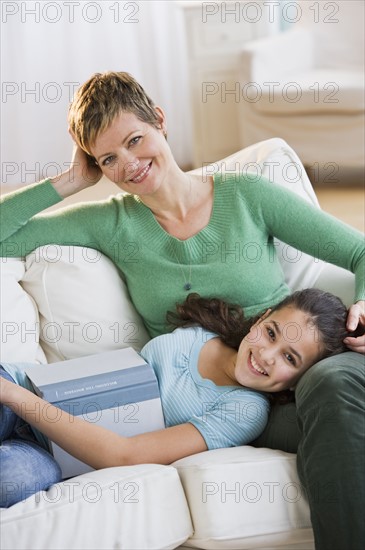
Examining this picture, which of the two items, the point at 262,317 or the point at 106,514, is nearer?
the point at 106,514

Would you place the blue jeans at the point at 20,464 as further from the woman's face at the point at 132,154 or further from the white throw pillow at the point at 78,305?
the woman's face at the point at 132,154

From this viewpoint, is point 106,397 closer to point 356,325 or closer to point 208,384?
point 208,384

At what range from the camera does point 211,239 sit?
2.00 m

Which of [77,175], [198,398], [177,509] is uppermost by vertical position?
[77,175]

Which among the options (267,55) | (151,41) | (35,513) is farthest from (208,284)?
(151,41)

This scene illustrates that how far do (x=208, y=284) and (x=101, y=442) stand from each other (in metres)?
0.49

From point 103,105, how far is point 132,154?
0.12 meters

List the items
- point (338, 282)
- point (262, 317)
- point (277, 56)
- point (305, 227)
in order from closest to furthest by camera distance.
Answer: point (262, 317), point (305, 227), point (338, 282), point (277, 56)

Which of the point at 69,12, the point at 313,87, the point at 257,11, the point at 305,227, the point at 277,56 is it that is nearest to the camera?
the point at 305,227

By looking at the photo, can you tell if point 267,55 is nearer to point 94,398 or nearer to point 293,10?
point 293,10

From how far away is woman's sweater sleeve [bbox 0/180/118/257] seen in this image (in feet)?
6.64

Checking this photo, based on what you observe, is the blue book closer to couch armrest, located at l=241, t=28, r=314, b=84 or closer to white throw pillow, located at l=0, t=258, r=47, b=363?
white throw pillow, located at l=0, t=258, r=47, b=363

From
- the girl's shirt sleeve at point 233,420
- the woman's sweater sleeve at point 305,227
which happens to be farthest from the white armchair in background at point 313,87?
the girl's shirt sleeve at point 233,420

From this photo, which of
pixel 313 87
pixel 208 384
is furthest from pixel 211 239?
pixel 313 87
